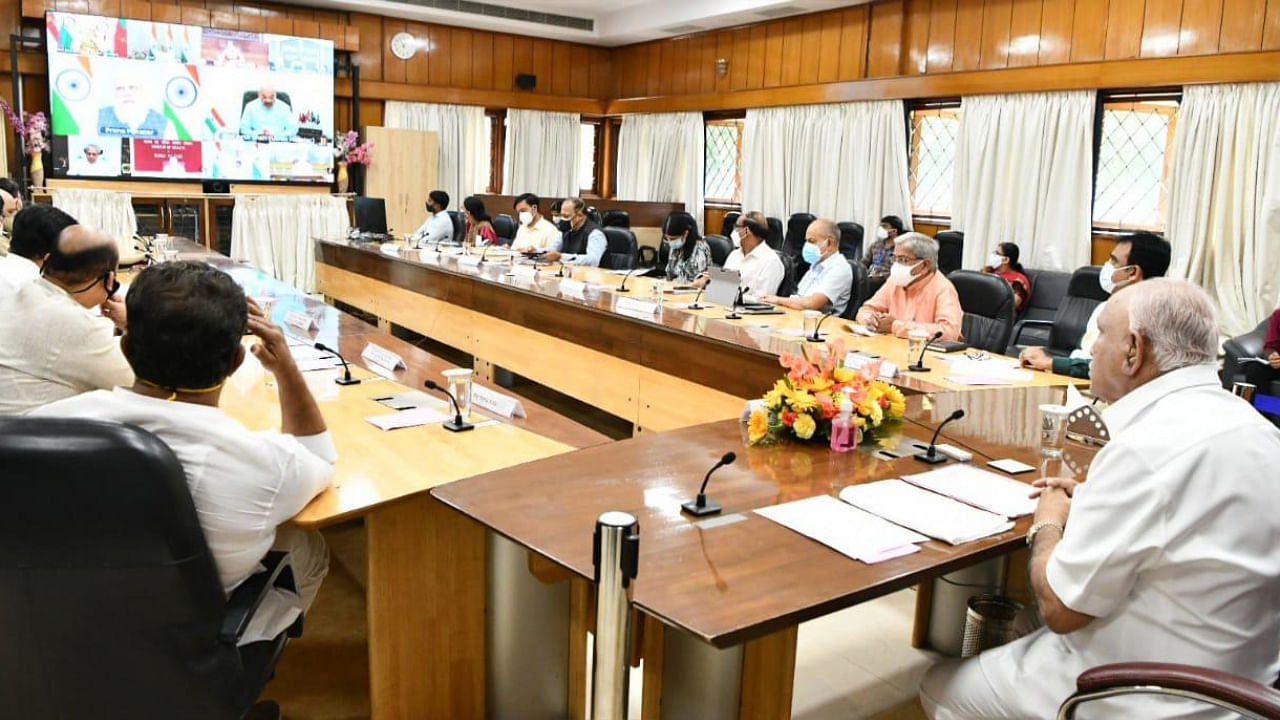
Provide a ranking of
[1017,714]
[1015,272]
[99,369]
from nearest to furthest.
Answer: [1017,714] → [99,369] → [1015,272]

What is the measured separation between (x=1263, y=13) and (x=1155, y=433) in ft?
20.3

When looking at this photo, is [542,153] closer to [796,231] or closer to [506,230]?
A: [506,230]

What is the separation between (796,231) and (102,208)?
631 cm

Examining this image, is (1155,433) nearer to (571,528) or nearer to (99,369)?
(571,528)

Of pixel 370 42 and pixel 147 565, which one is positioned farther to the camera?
pixel 370 42

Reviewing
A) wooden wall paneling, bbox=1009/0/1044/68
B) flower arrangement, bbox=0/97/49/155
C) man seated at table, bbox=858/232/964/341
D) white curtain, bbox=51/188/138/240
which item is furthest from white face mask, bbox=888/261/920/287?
flower arrangement, bbox=0/97/49/155

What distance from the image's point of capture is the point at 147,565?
1.45m

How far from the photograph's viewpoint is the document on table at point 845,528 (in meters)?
1.58

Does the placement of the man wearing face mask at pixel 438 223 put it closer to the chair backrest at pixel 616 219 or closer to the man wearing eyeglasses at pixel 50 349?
the chair backrest at pixel 616 219

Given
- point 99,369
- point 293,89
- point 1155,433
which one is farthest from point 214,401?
point 293,89

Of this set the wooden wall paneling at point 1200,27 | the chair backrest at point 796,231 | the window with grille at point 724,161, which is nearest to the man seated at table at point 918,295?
the wooden wall paneling at point 1200,27

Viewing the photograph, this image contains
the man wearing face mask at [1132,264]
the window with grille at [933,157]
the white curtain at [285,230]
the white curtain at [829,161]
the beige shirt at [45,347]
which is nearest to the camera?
the beige shirt at [45,347]

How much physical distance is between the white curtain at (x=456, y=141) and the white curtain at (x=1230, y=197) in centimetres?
732

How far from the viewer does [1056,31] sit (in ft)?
24.1
